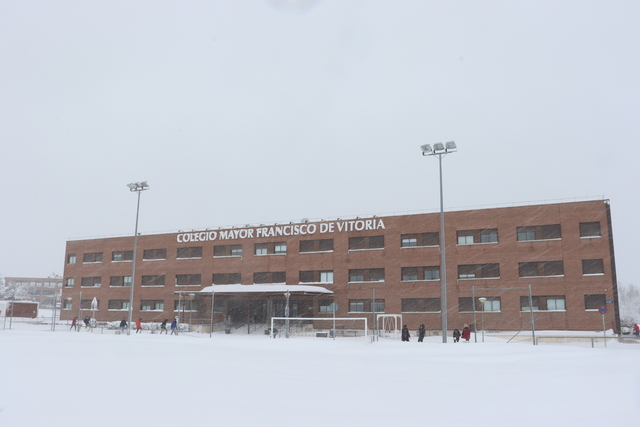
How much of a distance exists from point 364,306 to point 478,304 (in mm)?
10807

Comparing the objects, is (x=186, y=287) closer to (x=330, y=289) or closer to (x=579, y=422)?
(x=330, y=289)

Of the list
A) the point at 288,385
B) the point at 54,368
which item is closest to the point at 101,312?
the point at 54,368

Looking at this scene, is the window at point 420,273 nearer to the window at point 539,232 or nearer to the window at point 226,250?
the window at point 539,232

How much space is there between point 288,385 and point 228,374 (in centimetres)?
257

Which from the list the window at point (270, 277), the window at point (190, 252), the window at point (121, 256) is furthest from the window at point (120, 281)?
the window at point (270, 277)

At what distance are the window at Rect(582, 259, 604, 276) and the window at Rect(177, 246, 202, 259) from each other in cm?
3941

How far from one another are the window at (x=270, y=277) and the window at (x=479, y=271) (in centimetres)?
1827

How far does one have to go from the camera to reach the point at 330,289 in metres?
53.7

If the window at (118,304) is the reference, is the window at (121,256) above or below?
above

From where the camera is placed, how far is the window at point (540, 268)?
4497cm

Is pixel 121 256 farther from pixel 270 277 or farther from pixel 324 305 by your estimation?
pixel 324 305

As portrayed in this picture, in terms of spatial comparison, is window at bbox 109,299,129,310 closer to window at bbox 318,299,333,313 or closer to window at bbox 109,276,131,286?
window at bbox 109,276,131,286

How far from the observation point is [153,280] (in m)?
63.9

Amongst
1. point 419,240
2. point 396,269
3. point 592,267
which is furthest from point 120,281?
point 592,267
